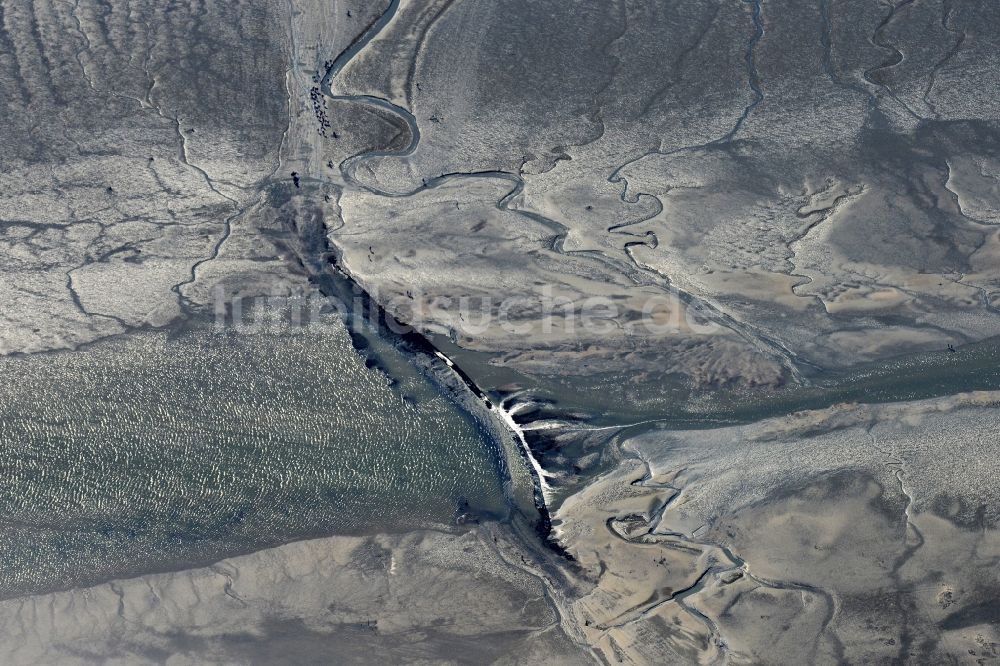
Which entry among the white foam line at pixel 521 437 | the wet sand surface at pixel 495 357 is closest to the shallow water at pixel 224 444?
the wet sand surface at pixel 495 357

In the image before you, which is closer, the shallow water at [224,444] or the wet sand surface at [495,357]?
the wet sand surface at [495,357]

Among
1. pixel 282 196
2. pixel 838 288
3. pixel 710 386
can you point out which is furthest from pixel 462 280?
pixel 838 288

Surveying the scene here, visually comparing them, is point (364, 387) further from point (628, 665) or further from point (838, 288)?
point (838, 288)

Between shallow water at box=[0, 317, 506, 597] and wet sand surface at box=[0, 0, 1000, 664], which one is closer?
wet sand surface at box=[0, 0, 1000, 664]

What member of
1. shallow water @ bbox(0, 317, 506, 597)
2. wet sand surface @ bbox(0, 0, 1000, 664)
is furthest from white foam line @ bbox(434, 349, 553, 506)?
shallow water @ bbox(0, 317, 506, 597)

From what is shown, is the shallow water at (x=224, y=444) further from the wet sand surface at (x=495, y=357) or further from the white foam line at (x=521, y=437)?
the white foam line at (x=521, y=437)

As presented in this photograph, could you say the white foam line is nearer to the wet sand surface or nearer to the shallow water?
the wet sand surface

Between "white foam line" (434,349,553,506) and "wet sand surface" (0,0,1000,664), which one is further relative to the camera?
"white foam line" (434,349,553,506)

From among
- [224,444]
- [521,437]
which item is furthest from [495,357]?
[224,444]

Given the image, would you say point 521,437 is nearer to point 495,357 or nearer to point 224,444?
point 495,357
